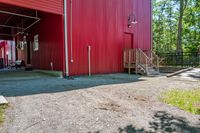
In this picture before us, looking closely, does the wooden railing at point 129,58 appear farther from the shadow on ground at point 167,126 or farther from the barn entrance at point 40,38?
the shadow on ground at point 167,126

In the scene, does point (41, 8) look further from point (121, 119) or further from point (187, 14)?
point (187, 14)

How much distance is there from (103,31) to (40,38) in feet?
11.8

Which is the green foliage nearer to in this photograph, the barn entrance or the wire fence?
the wire fence

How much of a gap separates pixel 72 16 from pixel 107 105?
6196 mm

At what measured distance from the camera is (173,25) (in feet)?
111

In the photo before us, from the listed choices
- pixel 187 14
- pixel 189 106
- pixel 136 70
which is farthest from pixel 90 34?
pixel 187 14

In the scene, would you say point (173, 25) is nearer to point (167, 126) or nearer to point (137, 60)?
point (137, 60)

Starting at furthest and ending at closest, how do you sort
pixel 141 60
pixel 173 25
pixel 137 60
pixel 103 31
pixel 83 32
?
pixel 173 25 < pixel 141 60 < pixel 137 60 < pixel 103 31 < pixel 83 32

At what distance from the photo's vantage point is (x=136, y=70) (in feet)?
38.5

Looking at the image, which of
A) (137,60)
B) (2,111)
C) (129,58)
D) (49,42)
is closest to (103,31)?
(129,58)

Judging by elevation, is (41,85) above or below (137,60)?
below

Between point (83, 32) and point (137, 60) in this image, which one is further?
point (137, 60)

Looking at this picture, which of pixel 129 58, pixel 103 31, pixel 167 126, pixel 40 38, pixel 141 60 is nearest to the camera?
pixel 167 126

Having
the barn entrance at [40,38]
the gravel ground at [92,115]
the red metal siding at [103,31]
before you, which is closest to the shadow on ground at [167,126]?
the gravel ground at [92,115]
